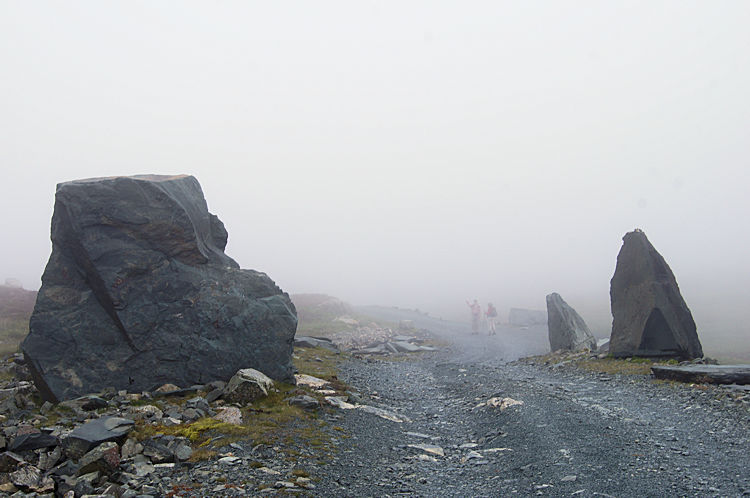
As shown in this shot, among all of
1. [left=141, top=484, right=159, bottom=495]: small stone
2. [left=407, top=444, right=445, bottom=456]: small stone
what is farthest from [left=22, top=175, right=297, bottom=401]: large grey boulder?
[left=141, top=484, right=159, bottom=495]: small stone

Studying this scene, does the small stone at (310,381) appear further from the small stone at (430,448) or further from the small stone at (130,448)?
the small stone at (130,448)

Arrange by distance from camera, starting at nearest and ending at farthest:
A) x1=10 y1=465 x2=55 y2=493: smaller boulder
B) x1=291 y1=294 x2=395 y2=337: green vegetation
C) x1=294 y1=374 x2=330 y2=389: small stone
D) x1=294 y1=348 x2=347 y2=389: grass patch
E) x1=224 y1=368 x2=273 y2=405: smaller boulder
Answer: x1=10 y1=465 x2=55 y2=493: smaller boulder
x1=224 y1=368 x2=273 y2=405: smaller boulder
x1=294 y1=374 x2=330 y2=389: small stone
x1=294 y1=348 x2=347 y2=389: grass patch
x1=291 y1=294 x2=395 y2=337: green vegetation

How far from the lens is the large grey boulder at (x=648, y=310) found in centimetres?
2081

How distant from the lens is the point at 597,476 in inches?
350

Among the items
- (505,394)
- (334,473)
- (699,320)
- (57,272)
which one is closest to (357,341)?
(505,394)

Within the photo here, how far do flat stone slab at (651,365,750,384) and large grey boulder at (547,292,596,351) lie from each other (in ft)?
36.5

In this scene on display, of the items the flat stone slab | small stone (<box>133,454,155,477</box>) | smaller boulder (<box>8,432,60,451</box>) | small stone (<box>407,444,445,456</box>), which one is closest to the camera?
small stone (<box>133,454,155,477</box>)

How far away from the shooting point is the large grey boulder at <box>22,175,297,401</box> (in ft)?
45.3

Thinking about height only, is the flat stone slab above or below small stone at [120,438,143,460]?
above

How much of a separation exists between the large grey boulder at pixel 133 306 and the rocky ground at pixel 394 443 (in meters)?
0.98

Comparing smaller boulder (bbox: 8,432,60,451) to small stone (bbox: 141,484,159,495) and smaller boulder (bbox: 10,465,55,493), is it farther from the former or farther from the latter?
small stone (bbox: 141,484,159,495)

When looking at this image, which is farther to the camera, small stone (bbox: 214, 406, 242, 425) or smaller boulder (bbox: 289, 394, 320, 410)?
smaller boulder (bbox: 289, 394, 320, 410)

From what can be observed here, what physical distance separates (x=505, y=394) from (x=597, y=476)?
7.42m

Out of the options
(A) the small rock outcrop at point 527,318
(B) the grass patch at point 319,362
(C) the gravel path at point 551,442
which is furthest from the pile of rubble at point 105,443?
(A) the small rock outcrop at point 527,318
